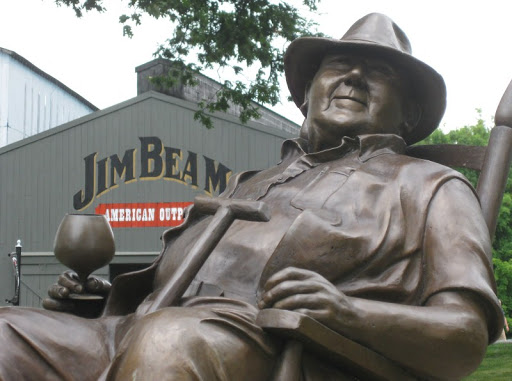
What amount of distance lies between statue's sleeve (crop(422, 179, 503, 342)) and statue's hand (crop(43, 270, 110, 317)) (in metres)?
1.35

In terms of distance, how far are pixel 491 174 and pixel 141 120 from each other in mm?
15924

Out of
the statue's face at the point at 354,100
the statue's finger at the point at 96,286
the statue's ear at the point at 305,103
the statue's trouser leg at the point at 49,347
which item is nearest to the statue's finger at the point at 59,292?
the statue's finger at the point at 96,286

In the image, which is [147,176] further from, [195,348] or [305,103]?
[195,348]

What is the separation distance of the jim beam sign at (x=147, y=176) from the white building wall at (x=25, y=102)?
357 cm

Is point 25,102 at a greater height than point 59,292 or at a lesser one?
greater

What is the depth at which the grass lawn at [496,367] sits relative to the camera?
976 cm

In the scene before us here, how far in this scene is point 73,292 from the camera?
329 cm

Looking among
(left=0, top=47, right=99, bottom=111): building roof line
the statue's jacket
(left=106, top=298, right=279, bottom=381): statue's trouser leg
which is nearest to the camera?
(left=106, top=298, right=279, bottom=381): statue's trouser leg

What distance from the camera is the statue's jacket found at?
2.73m

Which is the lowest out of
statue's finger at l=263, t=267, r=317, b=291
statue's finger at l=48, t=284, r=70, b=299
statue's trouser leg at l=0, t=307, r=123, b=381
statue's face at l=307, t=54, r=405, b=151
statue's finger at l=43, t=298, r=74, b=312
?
statue's trouser leg at l=0, t=307, r=123, b=381

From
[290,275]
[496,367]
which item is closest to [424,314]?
[290,275]

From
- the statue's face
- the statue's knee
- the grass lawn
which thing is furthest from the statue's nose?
the grass lawn

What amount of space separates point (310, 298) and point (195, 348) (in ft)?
1.25

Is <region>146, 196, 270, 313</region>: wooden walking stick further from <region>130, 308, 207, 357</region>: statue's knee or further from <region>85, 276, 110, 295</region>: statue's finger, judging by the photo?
<region>85, 276, 110, 295</region>: statue's finger
